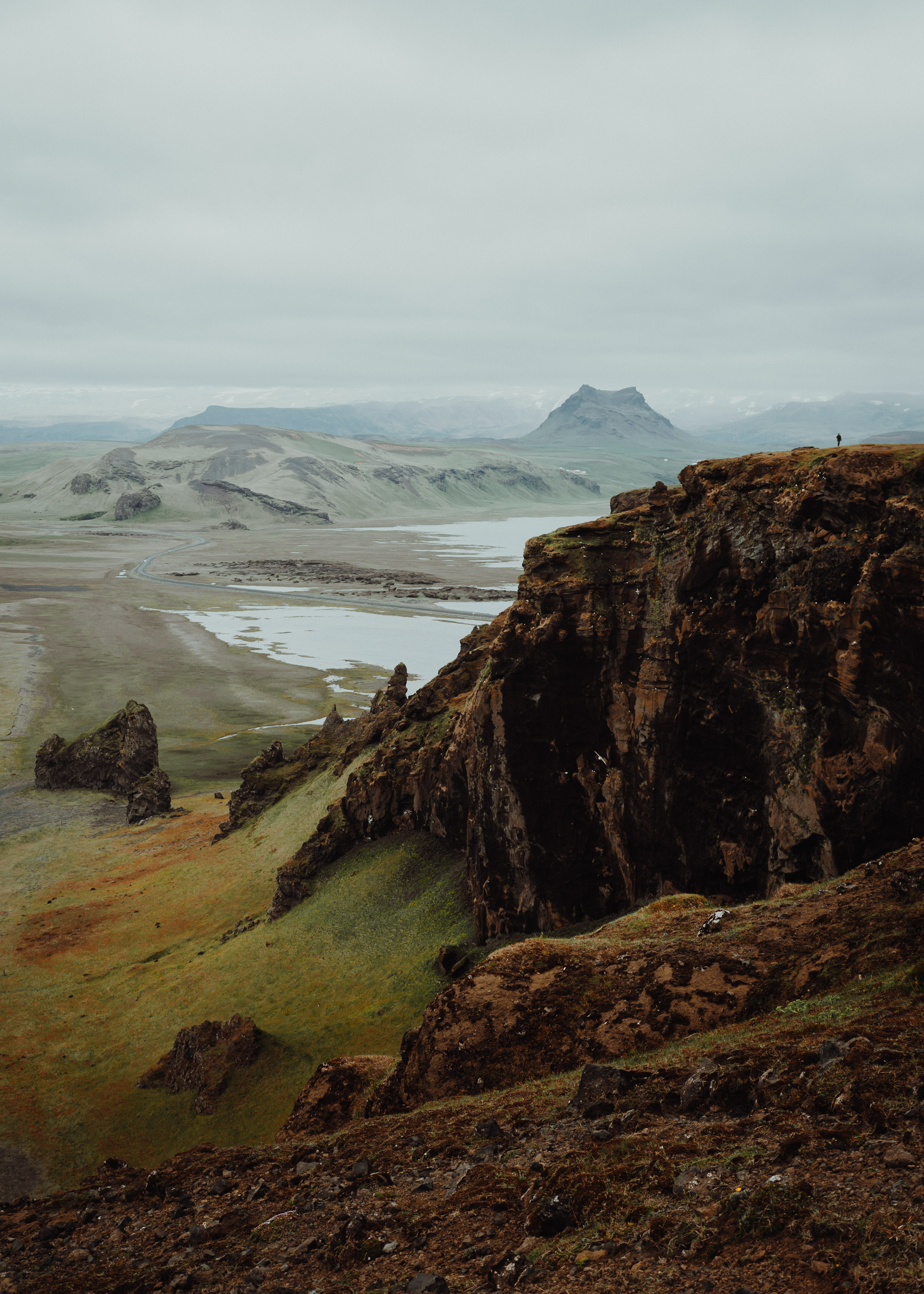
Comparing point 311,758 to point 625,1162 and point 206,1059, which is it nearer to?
point 206,1059

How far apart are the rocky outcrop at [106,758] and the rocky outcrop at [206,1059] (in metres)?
30.1

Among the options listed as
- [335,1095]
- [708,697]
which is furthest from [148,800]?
[708,697]

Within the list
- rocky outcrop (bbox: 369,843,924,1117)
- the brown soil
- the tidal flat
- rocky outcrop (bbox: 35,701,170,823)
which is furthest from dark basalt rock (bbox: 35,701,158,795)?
rocky outcrop (bbox: 369,843,924,1117)

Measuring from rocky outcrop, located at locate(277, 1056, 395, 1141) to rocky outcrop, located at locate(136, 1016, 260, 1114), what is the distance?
687cm

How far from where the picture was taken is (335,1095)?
1567cm

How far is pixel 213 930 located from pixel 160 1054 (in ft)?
25.8

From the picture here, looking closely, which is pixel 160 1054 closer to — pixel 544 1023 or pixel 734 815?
pixel 544 1023

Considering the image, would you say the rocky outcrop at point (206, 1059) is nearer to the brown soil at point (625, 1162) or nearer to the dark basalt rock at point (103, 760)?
the brown soil at point (625, 1162)

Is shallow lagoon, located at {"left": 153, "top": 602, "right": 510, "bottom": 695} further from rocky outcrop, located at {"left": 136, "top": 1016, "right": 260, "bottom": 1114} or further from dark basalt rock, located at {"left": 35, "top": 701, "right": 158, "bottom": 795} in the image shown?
rocky outcrop, located at {"left": 136, "top": 1016, "right": 260, "bottom": 1114}

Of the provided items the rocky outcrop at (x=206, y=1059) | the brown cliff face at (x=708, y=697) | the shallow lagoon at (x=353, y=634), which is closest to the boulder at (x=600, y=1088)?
the brown cliff face at (x=708, y=697)

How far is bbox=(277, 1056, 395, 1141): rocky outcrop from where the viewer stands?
15.0 metres

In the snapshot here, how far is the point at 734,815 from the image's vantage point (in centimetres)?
2008

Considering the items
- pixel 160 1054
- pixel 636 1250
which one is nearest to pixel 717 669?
pixel 636 1250

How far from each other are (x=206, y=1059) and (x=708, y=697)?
1650 cm
